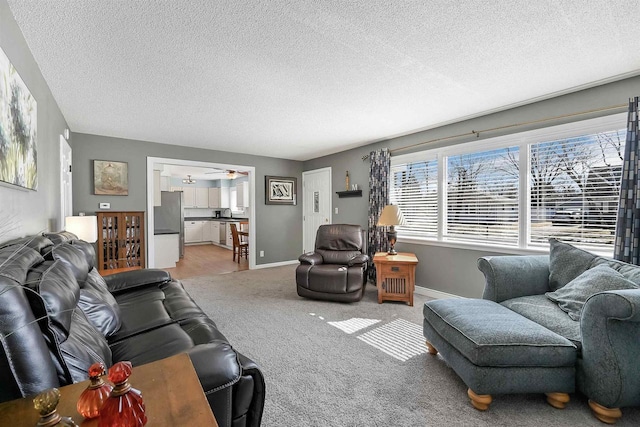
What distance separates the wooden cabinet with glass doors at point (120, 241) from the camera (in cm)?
421

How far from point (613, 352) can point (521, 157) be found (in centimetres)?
223

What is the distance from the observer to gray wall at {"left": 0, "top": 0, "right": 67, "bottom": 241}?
1.57 metres

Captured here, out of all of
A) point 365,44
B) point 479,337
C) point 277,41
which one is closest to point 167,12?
point 277,41

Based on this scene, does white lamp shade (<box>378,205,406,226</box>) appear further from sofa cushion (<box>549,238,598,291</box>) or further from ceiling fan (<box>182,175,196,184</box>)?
ceiling fan (<box>182,175,196,184</box>)

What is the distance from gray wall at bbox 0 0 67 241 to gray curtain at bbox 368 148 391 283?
12.9ft

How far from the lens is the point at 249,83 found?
2.61 m

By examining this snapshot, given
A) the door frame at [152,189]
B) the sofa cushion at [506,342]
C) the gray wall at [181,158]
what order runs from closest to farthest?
the sofa cushion at [506,342] < the gray wall at [181,158] < the door frame at [152,189]

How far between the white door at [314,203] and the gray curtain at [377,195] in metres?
1.27

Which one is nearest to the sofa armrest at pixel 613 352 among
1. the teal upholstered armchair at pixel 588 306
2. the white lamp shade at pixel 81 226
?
the teal upholstered armchair at pixel 588 306

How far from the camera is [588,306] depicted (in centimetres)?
167

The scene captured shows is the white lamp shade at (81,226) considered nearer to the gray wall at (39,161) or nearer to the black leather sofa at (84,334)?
the gray wall at (39,161)

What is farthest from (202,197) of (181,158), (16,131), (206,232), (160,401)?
(160,401)

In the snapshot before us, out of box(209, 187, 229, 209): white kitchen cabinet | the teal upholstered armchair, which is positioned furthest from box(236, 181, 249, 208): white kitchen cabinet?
the teal upholstered armchair

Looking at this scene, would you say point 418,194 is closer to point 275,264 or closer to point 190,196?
point 275,264
